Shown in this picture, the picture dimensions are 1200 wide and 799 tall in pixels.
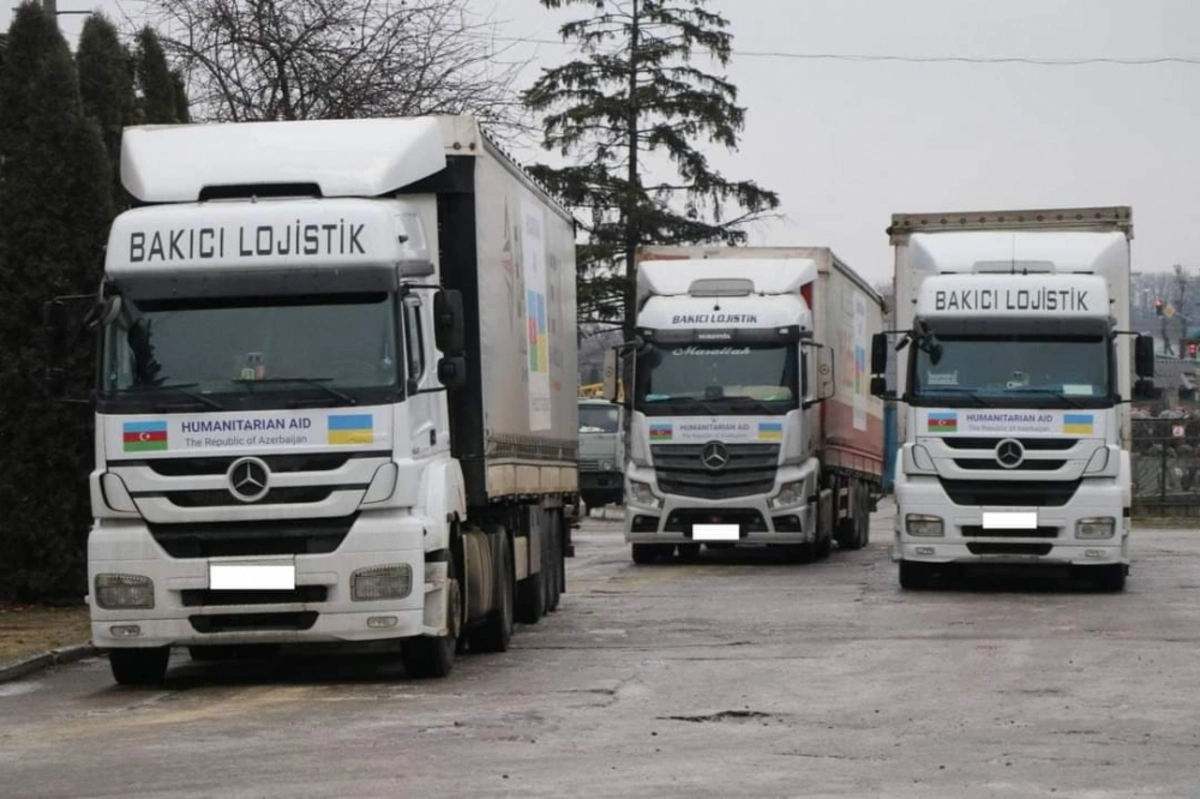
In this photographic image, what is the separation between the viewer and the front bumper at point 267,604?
14.1 m

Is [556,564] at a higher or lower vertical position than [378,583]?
lower

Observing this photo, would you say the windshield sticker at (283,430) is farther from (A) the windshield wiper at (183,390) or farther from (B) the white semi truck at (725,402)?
(B) the white semi truck at (725,402)

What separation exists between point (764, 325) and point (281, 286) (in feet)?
44.2

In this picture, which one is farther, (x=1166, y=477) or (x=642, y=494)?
(x=1166, y=477)

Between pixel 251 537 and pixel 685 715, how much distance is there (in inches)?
125

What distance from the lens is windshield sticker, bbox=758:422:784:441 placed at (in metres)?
27.0

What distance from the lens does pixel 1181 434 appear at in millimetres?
54625

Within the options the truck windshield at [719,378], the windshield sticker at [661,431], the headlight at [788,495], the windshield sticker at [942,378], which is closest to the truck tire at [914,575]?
the windshield sticker at [942,378]

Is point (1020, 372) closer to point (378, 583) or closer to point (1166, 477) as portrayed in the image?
point (378, 583)

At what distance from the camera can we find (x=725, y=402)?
88.6 feet

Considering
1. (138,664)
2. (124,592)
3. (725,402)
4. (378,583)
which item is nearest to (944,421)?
(725,402)

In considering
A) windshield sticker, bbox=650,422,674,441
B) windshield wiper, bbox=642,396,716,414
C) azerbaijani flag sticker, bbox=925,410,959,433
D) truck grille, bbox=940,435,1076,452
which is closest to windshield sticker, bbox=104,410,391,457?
azerbaijani flag sticker, bbox=925,410,959,433

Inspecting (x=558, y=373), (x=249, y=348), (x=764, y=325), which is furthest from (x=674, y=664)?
(x=764, y=325)

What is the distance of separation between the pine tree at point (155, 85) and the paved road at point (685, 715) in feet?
23.7
